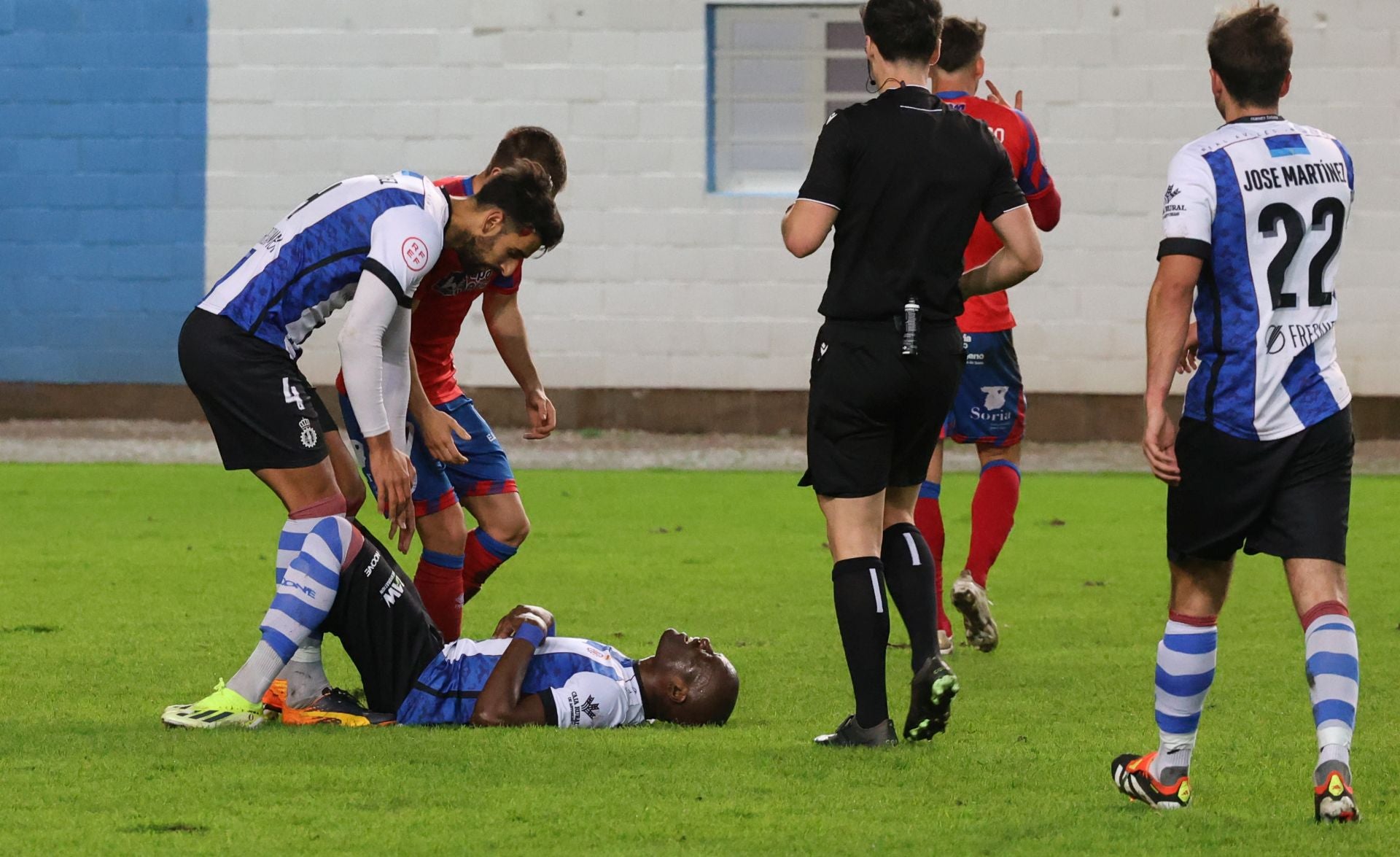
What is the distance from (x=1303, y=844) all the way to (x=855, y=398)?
136 centimetres

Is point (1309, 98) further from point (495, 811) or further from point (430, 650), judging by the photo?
point (495, 811)

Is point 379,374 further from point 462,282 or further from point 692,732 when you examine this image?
point 692,732

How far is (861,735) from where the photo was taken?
4184mm

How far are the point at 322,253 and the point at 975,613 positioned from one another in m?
2.33

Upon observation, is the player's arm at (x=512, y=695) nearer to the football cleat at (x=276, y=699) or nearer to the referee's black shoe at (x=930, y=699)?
the football cleat at (x=276, y=699)

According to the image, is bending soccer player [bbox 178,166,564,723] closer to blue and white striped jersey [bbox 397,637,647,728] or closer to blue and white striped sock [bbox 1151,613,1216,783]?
blue and white striped jersey [bbox 397,637,647,728]

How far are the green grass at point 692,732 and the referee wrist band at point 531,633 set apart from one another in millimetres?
266

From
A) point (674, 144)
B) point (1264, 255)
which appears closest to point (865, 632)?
point (1264, 255)

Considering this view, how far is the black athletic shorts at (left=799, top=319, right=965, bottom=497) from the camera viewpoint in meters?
4.15

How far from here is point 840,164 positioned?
163 inches

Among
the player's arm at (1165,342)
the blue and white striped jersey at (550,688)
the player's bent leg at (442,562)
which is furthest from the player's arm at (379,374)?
the player's arm at (1165,342)

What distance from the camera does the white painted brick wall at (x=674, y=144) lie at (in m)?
12.0

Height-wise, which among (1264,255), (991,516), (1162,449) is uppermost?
(1264,255)

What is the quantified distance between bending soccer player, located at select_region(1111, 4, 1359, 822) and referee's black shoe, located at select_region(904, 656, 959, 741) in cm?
61
